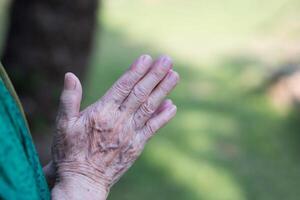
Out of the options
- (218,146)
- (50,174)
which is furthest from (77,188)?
(218,146)

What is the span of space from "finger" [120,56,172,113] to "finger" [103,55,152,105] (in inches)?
0.7

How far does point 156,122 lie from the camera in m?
2.08

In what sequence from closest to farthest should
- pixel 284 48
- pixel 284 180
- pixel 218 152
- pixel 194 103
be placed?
pixel 284 180 → pixel 218 152 → pixel 194 103 → pixel 284 48

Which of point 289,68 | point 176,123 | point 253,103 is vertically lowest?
point 176,123

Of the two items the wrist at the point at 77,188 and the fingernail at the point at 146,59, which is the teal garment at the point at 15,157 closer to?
the wrist at the point at 77,188

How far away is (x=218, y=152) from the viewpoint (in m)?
6.03

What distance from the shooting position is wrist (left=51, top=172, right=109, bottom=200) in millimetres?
1913

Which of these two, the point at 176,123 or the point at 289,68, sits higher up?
the point at 289,68

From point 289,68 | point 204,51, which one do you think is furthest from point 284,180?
point 204,51

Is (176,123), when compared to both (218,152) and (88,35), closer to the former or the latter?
(218,152)

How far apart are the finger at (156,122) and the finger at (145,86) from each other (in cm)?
9

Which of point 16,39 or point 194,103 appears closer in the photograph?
point 16,39

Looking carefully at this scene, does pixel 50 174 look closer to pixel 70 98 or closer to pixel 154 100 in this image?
pixel 70 98

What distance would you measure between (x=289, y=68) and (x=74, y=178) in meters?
5.81
